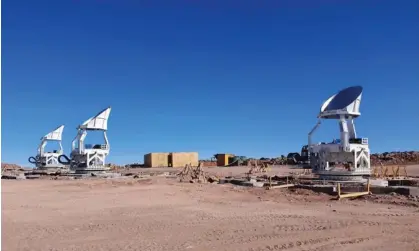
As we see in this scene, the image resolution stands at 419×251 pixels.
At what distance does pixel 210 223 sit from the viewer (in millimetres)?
11680

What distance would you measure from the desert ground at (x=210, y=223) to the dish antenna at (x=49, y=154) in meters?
35.7

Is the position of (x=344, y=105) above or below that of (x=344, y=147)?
above

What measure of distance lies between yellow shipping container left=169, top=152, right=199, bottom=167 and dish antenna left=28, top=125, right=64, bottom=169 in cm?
1634

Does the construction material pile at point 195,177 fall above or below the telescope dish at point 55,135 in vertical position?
below

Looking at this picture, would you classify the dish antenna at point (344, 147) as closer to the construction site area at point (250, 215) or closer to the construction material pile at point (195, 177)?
the construction site area at point (250, 215)

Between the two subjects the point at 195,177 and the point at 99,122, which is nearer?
the point at 195,177

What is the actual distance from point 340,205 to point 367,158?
30.9 ft

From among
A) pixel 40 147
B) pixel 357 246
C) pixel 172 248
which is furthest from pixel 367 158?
pixel 40 147

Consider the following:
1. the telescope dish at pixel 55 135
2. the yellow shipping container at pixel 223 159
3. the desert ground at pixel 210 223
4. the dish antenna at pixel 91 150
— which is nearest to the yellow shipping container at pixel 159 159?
the yellow shipping container at pixel 223 159

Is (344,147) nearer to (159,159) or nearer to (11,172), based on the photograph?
(11,172)

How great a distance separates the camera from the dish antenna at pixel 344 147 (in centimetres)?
2380

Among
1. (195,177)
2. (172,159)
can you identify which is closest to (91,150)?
(195,177)

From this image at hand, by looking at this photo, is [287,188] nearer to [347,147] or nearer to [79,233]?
[347,147]

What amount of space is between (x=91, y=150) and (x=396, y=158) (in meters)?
42.8
